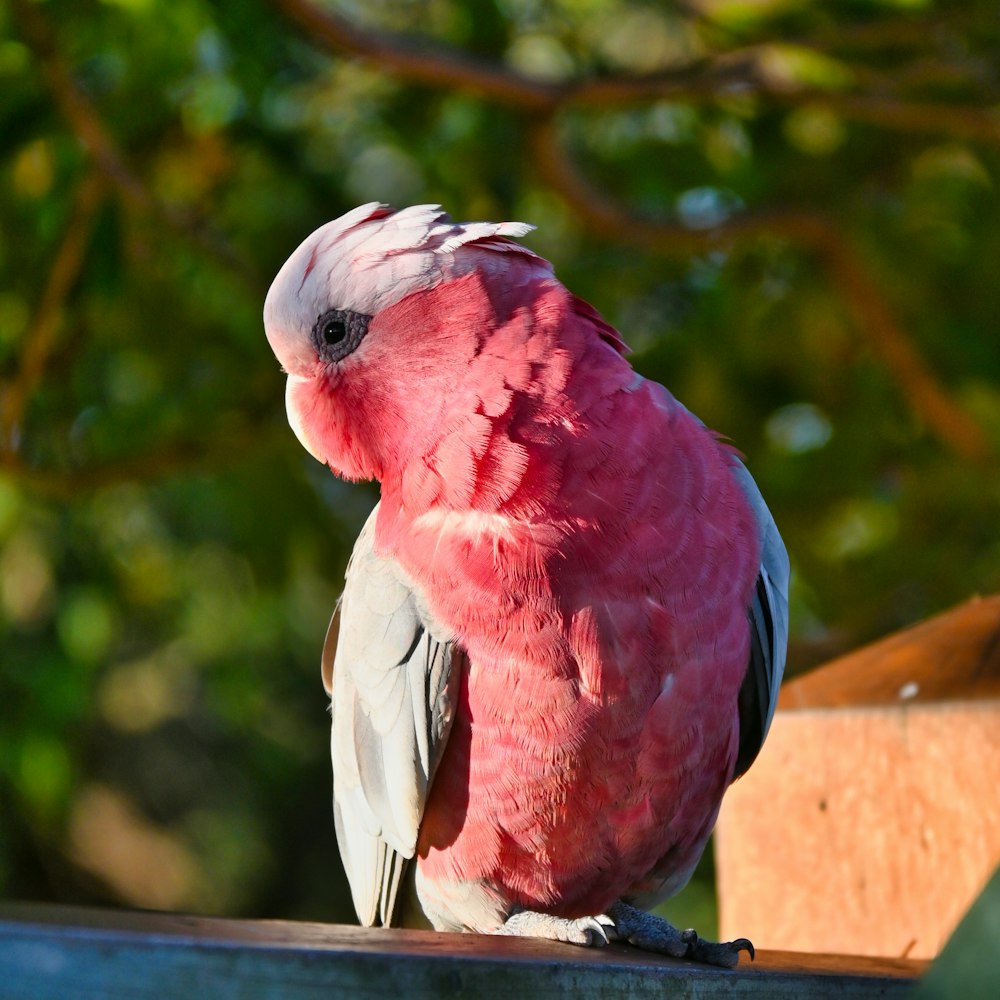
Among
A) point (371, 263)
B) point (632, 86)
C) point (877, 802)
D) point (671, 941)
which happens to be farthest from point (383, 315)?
point (632, 86)

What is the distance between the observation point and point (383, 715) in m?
1.75

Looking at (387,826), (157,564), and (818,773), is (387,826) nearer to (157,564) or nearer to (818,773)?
(818,773)

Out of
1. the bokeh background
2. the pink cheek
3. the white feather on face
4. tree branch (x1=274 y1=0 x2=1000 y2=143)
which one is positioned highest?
the white feather on face

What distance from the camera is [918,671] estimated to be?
6.45 feet

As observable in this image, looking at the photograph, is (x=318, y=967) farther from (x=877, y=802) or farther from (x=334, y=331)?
(x=877, y=802)

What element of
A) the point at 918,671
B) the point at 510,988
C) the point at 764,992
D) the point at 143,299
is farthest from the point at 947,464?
the point at 510,988

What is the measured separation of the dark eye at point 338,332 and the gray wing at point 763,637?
0.57 metres

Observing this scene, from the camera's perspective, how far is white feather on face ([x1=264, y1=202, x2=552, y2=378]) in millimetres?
1593

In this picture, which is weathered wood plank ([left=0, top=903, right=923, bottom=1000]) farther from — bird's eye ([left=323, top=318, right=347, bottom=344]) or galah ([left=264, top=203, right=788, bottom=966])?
bird's eye ([left=323, top=318, right=347, bottom=344])

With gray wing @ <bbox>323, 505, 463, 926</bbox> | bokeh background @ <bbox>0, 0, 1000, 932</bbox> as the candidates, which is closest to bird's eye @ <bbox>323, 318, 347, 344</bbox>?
gray wing @ <bbox>323, 505, 463, 926</bbox>

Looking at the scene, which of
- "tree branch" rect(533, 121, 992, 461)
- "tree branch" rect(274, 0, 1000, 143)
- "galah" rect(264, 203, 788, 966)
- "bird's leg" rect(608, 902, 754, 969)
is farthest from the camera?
"tree branch" rect(533, 121, 992, 461)

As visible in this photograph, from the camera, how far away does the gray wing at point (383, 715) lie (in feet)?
5.45

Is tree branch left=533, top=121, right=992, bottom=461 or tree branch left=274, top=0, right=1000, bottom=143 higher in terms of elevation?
tree branch left=274, top=0, right=1000, bottom=143

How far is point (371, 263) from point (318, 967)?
35.4 inches
